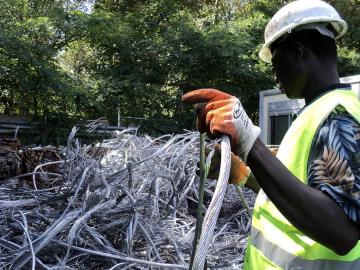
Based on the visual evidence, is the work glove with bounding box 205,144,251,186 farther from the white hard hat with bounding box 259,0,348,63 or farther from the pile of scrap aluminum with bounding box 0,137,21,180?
the pile of scrap aluminum with bounding box 0,137,21,180

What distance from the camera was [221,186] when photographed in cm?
104

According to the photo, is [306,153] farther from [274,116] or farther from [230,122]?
[274,116]

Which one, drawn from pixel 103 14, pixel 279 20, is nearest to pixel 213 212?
pixel 279 20

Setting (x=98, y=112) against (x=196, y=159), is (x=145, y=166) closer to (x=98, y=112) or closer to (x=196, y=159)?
(x=196, y=159)

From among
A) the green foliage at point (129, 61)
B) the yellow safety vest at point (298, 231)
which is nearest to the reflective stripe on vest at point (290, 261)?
the yellow safety vest at point (298, 231)

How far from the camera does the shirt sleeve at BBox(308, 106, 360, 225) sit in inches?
39.2

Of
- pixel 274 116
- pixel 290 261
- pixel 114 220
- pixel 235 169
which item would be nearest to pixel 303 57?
pixel 235 169

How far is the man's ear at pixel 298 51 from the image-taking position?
4.04 ft

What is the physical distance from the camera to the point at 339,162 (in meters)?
1.01

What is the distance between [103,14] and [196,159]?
24.5 feet

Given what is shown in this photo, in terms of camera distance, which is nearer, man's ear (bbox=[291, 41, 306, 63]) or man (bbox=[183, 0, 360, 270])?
man (bbox=[183, 0, 360, 270])

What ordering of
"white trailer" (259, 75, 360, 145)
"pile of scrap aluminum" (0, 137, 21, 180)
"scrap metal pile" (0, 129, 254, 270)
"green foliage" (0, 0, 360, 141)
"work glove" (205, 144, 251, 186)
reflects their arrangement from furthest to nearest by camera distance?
"green foliage" (0, 0, 360, 141) < "white trailer" (259, 75, 360, 145) < "pile of scrap aluminum" (0, 137, 21, 180) < "scrap metal pile" (0, 129, 254, 270) < "work glove" (205, 144, 251, 186)

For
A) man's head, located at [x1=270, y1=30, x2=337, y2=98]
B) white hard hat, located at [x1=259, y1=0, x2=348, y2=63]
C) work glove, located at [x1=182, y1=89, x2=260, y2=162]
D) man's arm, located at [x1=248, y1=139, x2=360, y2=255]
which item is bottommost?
man's arm, located at [x1=248, y1=139, x2=360, y2=255]

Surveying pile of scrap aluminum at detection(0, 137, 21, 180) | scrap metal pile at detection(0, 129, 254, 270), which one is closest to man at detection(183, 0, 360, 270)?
scrap metal pile at detection(0, 129, 254, 270)
